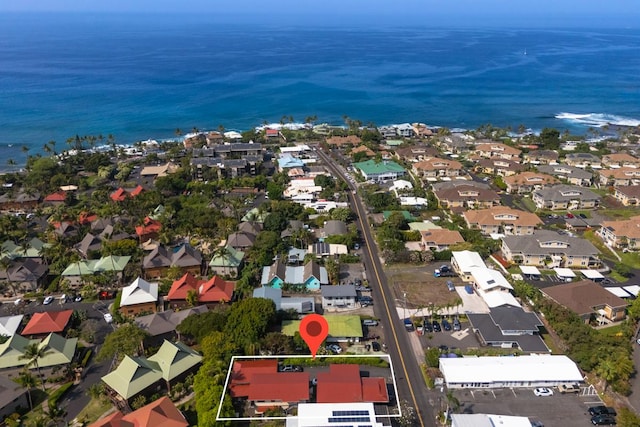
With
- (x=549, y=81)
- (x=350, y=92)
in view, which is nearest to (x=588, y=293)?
(x=350, y=92)

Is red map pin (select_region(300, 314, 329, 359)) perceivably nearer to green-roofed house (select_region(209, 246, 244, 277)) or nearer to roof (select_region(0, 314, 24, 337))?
green-roofed house (select_region(209, 246, 244, 277))

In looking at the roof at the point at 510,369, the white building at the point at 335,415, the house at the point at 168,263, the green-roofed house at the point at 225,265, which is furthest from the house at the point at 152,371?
the roof at the point at 510,369

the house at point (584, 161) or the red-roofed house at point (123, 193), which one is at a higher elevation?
the house at point (584, 161)

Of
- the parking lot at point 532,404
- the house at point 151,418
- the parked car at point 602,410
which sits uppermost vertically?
the house at point 151,418

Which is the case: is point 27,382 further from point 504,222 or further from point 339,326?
point 504,222

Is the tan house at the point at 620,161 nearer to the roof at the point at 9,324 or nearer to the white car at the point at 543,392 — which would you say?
the white car at the point at 543,392

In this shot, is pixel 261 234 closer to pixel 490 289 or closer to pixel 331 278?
pixel 331 278

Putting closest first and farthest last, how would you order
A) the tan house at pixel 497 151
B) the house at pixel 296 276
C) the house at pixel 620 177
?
the house at pixel 296 276, the house at pixel 620 177, the tan house at pixel 497 151
